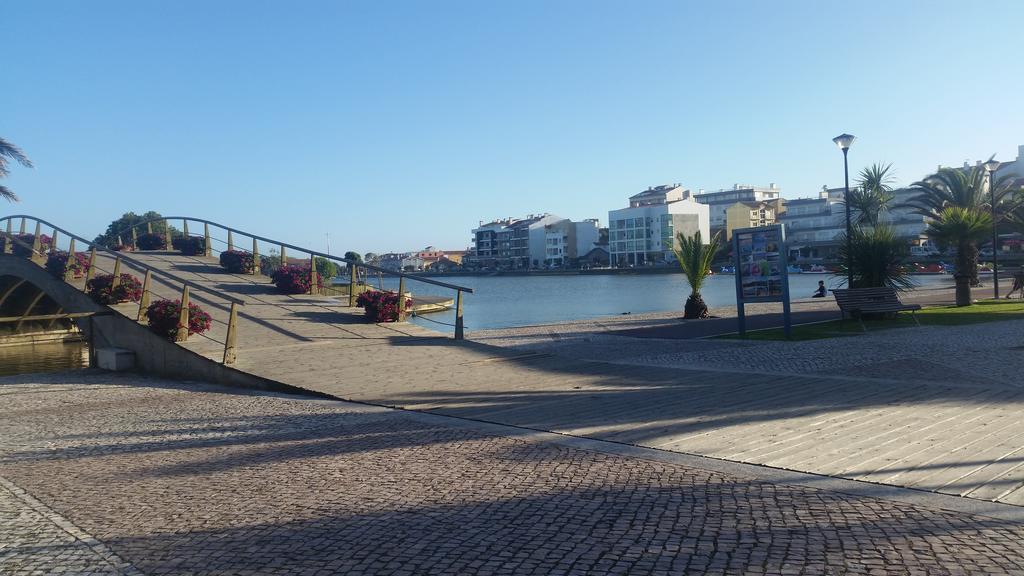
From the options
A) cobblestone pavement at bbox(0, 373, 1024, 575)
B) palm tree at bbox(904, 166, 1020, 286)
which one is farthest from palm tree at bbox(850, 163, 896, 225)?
cobblestone pavement at bbox(0, 373, 1024, 575)

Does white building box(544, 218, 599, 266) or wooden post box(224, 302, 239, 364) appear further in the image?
white building box(544, 218, 599, 266)

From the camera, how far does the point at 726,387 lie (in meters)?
10.1

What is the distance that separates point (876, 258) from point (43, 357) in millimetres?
23960

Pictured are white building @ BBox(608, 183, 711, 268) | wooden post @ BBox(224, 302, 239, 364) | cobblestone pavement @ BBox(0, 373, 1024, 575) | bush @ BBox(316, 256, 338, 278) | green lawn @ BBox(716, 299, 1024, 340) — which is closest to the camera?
cobblestone pavement @ BBox(0, 373, 1024, 575)

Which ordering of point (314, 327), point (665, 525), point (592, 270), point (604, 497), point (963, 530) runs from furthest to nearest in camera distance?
point (592, 270)
point (314, 327)
point (604, 497)
point (665, 525)
point (963, 530)

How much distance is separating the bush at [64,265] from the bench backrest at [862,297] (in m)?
18.7

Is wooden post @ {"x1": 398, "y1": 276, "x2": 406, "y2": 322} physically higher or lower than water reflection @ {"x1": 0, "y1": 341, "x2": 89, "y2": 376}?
higher

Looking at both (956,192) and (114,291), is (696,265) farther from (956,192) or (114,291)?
(956,192)

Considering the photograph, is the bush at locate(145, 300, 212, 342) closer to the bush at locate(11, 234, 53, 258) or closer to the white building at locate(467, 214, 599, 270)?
the bush at locate(11, 234, 53, 258)

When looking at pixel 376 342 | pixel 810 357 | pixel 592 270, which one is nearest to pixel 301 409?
pixel 376 342

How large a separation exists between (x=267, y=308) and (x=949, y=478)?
610 inches

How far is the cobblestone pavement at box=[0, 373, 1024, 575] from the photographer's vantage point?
14.0ft

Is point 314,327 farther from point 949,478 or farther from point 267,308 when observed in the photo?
point 949,478

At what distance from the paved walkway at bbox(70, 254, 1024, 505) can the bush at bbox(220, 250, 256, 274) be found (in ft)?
16.0
